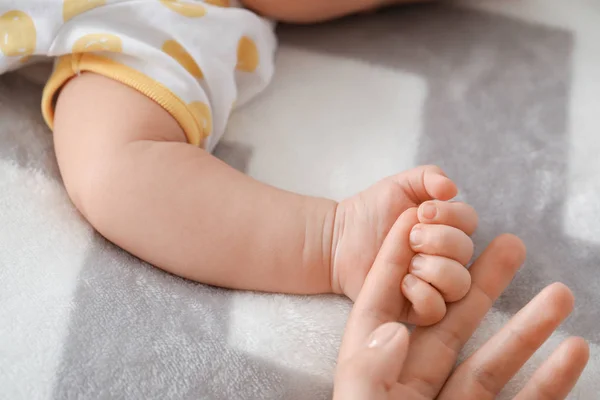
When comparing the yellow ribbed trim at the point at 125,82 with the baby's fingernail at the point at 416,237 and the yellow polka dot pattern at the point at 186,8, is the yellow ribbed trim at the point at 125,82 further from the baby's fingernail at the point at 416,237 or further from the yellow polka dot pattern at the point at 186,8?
the baby's fingernail at the point at 416,237

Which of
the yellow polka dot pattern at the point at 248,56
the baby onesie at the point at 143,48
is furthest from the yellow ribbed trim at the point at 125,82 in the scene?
the yellow polka dot pattern at the point at 248,56

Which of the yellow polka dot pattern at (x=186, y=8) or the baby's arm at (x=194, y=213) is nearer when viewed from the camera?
the baby's arm at (x=194, y=213)

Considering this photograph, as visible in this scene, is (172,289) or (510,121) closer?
(172,289)

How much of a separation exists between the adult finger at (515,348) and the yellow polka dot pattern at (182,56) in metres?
0.39

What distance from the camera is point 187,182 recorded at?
2.01 ft

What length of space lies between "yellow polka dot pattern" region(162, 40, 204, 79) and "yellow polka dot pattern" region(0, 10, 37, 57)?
127 mm

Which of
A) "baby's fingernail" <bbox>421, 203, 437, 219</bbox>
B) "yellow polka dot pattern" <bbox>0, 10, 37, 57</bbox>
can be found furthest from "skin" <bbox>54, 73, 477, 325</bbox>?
"yellow polka dot pattern" <bbox>0, 10, 37, 57</bbox>

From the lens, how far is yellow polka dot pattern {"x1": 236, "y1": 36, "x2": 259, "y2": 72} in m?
0.76

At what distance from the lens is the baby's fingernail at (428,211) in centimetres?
56

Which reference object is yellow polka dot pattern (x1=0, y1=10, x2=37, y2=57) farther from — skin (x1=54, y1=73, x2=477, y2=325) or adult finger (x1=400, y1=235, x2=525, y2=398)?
adult finger (x1=400, y1=235, x2=525, y2=398)

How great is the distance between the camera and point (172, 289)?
596mm

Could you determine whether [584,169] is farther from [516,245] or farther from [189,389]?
[189,389]

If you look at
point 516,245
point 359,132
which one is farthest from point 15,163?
point 516,245

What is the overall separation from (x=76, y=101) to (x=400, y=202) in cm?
33
